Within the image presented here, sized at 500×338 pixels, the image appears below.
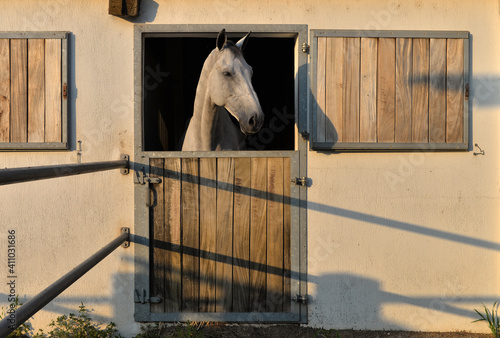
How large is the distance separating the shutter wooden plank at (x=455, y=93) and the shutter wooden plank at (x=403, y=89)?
27 cm

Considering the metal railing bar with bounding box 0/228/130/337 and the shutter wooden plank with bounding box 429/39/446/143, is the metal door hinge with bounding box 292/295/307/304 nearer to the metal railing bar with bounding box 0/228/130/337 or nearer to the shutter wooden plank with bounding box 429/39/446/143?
the metal railing bar with bounding box 0/228/130/337

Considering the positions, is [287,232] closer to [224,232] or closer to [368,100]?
[224,232]

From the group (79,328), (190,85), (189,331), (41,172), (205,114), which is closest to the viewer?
(41,172)

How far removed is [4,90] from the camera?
10.2 feet

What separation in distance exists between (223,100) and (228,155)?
1.21ft

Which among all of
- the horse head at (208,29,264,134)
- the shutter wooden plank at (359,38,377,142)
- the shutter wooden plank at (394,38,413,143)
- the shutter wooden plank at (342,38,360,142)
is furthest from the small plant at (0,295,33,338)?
the shutter wooden plank at (394,38,413,143)

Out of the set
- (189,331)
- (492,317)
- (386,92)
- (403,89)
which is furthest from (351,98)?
(189,331)

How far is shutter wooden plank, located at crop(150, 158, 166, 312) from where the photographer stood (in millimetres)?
3109

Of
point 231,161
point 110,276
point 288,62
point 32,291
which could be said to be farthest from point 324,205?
point 288,62

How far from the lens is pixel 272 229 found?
3111 mm

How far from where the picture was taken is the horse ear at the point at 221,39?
2.94 m

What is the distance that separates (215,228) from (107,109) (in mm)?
1100

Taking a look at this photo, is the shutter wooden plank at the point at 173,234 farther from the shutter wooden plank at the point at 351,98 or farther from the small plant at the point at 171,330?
the shutter wooden plank at the point at 351,98

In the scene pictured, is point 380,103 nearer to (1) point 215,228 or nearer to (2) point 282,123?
(1) point 215,228
